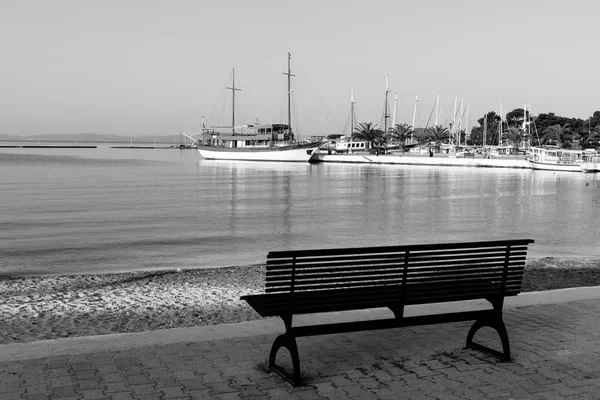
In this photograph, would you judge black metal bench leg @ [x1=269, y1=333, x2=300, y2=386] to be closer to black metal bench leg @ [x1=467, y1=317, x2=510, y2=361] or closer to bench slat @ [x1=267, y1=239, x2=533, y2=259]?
bench slat @ [x1=267, y1=239, x2=533, y2=259]

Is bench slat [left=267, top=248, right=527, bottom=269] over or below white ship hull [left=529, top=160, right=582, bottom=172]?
over

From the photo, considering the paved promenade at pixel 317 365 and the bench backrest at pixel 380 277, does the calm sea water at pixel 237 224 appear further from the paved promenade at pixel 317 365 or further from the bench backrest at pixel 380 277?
the bench backrest at pixel 380 277

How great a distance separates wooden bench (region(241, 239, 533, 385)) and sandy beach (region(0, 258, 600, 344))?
2853 millimetres

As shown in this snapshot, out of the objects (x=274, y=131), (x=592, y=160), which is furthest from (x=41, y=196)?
(x=274, y=131)

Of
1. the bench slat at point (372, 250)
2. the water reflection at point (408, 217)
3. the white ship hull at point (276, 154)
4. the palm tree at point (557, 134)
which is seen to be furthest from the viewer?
the palm tree at point (557, 134)

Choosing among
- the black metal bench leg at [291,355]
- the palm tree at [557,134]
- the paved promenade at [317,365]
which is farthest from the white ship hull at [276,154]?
the black metal bench leg at [291,355]

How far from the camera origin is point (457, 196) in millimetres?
39812

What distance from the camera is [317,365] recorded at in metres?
5.46

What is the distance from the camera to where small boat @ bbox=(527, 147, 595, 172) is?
76.0 metres

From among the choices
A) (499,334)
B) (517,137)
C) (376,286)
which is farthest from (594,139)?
(376,286)

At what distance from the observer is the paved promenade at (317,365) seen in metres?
4.79

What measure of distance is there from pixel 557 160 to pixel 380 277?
8154cm

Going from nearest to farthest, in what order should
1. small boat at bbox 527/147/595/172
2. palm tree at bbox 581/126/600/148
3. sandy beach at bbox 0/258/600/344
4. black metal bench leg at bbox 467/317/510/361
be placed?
black metal bench leg at bbox 467/317/510/361 → sandy beach at bbox 0/258/600/344 → small boat at bbox 527/147/595/172 → palm tree at bbox 581/126/600/148

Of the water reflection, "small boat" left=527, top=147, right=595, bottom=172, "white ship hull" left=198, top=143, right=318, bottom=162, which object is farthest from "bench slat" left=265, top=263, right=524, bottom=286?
"white ship hull" left=198, top=143, right=318, bottom=162
